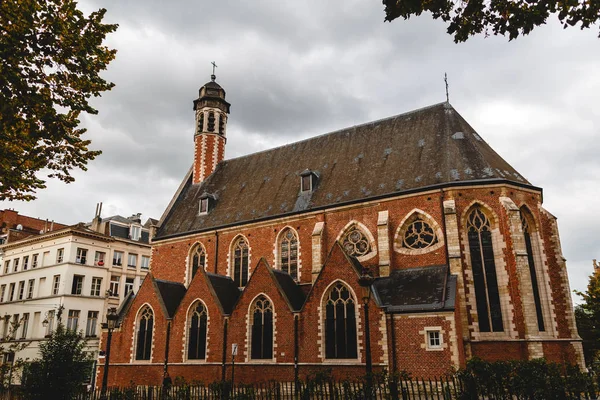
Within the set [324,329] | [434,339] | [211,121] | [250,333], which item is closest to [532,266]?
[434,339]

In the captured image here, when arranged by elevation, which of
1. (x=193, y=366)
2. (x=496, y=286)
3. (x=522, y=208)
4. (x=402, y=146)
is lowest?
(x=193, y=366)

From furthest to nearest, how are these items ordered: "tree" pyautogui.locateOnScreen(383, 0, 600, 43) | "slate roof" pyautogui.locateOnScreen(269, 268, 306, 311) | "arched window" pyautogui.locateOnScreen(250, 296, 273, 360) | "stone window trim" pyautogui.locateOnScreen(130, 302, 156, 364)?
"stone window trim" pyautogui.locateOnScreen(130, 302, 156, 364)
"slate roof" pyautogui.locateOnScreen(269, 268, 306, 311)
"arched window" pyautogui.locateOnScreen(250, 296, 273, 360)
"tree" pyautogui.locateOnScreen(383, 0, 600, 43)

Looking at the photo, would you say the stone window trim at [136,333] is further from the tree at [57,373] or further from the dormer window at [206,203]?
the tree at [57,373]

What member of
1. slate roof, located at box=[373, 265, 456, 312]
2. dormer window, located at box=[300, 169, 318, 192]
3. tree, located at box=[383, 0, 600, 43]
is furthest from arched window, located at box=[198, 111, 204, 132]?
tree, located at box=[383, 0, 600, 43]

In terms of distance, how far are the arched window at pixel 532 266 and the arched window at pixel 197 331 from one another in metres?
16.2

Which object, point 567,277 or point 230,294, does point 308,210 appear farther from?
point 567,277

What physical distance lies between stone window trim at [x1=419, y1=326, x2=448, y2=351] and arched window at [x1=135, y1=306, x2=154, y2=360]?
15.7 m

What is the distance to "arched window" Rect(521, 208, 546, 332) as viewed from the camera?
19.9m

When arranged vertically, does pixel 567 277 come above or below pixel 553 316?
above

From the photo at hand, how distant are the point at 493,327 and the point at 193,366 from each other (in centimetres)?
1483

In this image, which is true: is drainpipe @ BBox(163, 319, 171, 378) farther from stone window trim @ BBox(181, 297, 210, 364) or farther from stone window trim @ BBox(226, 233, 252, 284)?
stone window trim @ BBox(226, 233, 252, 284)

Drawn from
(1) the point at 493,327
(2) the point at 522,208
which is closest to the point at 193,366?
(1) the point at 493,327

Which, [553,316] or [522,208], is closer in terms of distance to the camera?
[553,316]

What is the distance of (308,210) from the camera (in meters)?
25.3
